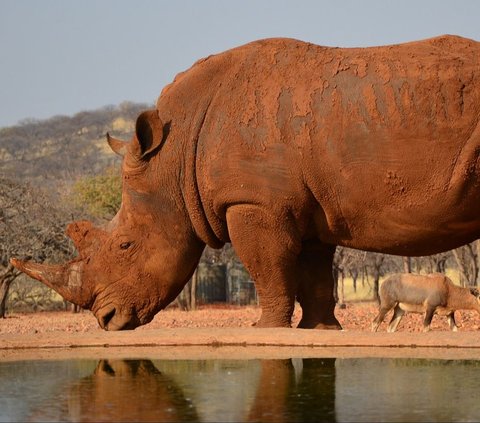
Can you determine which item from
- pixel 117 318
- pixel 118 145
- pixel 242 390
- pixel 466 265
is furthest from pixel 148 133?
pixel 466 265

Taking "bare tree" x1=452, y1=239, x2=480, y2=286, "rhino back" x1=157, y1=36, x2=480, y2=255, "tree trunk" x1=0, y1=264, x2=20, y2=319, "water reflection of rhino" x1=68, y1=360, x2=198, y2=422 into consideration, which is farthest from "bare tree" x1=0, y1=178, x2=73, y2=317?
"water reflection of rhino" x1=68, y1=360, x2=198, y2=422

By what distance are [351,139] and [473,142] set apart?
36.7 inches

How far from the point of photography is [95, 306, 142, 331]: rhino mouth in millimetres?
10305

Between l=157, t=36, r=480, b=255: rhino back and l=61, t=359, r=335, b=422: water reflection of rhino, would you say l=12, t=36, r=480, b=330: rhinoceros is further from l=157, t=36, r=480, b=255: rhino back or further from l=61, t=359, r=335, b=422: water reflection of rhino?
l=61, t=359, r=335, b=422: water reflection of rhino

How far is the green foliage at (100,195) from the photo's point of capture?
3925 cm

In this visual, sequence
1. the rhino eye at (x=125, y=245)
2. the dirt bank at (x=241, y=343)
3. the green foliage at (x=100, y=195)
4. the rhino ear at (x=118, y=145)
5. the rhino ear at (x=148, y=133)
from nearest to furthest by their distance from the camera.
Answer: the dirt bank at (x=241, y=343)
the rhino ear at (x=148, y=133)
the rhino eye at (x=125, y=245)
the rhino ear at (x=118, y=145)
the green foliage at (x=100, y=195)

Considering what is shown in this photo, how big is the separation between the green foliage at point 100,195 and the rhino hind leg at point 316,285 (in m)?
27.9

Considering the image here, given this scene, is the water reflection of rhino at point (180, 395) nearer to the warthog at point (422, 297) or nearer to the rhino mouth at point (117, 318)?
the rhino mouth at point (117, 318)

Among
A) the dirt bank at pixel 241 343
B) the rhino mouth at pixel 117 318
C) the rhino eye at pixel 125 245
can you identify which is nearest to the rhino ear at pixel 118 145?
the rhino eye at pixel 125 245

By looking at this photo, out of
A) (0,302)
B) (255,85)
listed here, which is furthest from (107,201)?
(255,85)

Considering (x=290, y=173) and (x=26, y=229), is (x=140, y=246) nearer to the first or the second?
(x=290, y=173)

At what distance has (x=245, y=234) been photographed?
9.54 meters

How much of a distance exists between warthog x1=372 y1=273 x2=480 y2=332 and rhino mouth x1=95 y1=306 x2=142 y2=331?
912cm

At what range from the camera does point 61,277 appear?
10.5 metres
